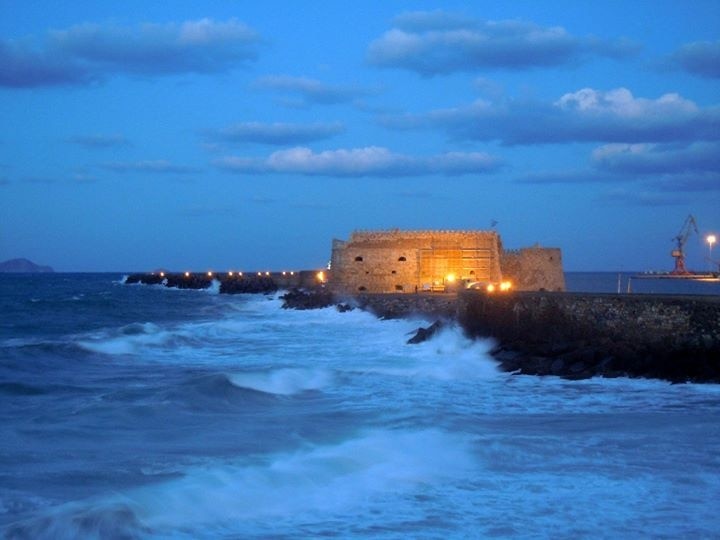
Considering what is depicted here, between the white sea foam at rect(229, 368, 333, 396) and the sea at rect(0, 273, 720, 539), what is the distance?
0.08 m

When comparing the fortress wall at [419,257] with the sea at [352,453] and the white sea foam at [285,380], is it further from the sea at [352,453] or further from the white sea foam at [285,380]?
the white sea foam at [285,380]

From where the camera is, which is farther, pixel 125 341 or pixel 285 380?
pixel 125 341

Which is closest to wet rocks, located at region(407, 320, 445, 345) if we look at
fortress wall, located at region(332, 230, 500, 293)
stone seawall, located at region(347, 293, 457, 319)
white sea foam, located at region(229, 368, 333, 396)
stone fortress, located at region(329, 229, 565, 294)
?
stone seawall, located at region(347, 293, 457, 319)

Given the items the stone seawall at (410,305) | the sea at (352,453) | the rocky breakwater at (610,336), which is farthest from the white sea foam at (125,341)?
the rocky breakwater at (610,336)

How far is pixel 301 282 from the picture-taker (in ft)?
Answer: 226

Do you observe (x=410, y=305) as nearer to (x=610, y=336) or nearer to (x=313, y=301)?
(x=313, y=301)

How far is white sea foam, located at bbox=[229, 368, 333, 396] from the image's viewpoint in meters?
15.7

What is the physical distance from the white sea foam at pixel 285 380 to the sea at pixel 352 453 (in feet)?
0.25

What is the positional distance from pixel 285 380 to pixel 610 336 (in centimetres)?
673

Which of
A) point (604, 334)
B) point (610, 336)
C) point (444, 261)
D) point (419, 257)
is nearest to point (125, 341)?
point (604, 334)

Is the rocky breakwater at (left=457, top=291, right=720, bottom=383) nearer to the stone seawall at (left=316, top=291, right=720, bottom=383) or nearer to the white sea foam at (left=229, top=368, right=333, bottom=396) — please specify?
the stone seawall at (left=316, top=291, right=720, bottom=383)

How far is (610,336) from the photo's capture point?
17.4 meters

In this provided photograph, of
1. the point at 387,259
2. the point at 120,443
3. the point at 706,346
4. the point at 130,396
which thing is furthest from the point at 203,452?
the point at 387,259

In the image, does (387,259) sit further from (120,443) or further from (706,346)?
(120,443)
